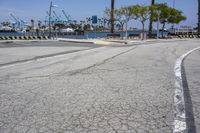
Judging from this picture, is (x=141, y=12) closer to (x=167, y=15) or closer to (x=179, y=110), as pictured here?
(x=167, y=15)

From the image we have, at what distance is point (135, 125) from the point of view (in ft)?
17.4

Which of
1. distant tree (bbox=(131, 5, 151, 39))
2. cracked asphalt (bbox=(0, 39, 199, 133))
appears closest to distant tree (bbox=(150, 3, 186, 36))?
distant tree (bbox=(131, 5, 151, 39))

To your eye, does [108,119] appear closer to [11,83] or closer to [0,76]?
[11,83]

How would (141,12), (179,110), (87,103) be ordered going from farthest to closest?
1. (141,12)
2. (87,103)
3. (179,110)

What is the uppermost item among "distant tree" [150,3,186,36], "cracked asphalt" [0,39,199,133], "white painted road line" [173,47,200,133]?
"distant tree" [150,3,186,36]

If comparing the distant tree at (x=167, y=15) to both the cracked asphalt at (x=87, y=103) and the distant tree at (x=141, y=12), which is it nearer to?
the distant tree at (x=141, y=12)

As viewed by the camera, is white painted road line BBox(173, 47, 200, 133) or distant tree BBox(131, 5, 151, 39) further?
distant tree BBox(131, 5, 151, 39)

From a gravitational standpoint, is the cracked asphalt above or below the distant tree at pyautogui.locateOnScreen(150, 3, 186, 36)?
below

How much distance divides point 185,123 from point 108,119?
1.25 metres

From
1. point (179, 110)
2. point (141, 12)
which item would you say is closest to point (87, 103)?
point (179, 110)

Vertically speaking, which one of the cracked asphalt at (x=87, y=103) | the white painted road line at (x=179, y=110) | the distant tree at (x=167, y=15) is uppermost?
the distant tree at (x=167, y=15)

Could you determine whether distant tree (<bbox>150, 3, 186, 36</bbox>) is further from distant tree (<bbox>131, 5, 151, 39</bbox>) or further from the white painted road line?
the white painted road line

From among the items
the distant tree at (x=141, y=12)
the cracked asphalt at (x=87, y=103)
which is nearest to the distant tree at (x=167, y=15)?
the distant tree at (x=141, y=12)

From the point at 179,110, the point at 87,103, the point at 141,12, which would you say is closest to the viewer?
the point at 179,110
